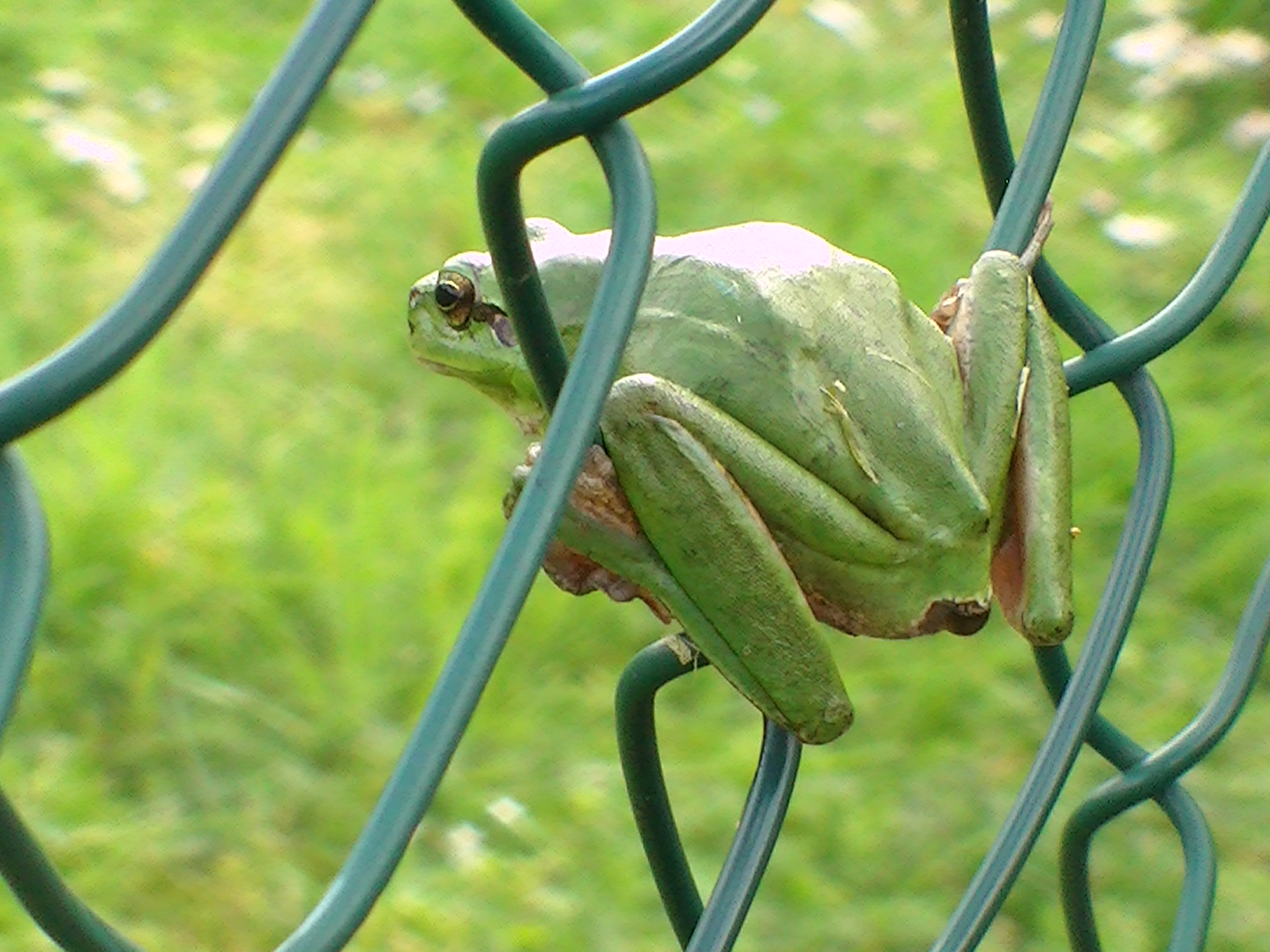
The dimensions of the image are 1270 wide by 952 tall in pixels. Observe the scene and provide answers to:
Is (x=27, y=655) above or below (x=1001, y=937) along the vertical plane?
above

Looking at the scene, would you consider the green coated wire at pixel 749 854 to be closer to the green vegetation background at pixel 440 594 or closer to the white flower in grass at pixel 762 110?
the green vegetation background at pixel 440 594

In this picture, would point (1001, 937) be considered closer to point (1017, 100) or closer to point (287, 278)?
point (287, 278)

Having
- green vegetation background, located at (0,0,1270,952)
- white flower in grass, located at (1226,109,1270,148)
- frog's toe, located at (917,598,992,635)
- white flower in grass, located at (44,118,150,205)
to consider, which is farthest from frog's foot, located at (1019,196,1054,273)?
white flower in grass, located at (1226,109,1270,148)

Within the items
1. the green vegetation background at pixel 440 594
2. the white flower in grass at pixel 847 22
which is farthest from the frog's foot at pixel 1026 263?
the white flower in grass at pixel 847 22

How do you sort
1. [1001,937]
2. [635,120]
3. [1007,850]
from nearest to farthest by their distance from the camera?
1. [1007,850]
2. [1001,937]
3. [635,120]

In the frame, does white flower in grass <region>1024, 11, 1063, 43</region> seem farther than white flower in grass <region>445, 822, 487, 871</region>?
Yes

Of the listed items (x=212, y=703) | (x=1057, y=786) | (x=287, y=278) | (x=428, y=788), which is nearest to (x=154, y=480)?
(x=212, y=703)

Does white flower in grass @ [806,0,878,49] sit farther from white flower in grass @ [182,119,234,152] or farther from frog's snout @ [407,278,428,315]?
frog's snout @ [407,278,428,315]
